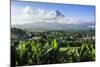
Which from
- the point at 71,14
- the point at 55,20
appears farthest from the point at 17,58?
the point at 71,14

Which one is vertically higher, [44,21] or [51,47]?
[44,21]

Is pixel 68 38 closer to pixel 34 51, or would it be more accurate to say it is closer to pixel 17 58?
pixel 34 51

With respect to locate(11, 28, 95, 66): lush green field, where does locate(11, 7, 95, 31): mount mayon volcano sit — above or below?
above

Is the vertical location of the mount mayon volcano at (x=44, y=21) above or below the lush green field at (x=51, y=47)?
above
